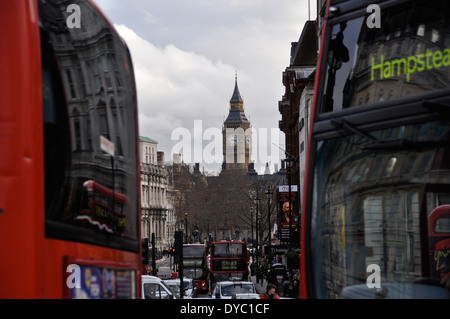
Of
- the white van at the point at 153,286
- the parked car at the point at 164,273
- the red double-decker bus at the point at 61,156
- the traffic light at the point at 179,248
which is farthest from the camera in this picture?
the parked car at the point at 164,273

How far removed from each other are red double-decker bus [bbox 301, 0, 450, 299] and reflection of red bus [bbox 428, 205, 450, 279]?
0.06 ft

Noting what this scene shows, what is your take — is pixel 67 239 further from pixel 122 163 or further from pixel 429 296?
pixel 429 296

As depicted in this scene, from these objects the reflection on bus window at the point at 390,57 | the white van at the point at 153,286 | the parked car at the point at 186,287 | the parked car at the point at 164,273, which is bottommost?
the parked car at the point at 164,273

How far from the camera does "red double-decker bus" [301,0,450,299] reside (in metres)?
5.73

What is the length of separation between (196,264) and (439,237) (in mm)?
55142

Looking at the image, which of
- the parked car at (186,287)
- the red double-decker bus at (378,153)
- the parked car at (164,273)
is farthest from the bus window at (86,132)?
the parked car at (164,273)

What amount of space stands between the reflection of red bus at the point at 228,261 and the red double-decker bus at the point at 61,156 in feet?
161

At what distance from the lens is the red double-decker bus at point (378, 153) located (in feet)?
18.8

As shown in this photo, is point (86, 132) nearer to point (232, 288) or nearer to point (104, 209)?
point (104, 209)

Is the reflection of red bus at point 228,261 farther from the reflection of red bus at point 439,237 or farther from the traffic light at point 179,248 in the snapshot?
the reflection of red bus at point 439,237

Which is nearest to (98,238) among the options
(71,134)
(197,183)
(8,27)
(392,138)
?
(71,134)

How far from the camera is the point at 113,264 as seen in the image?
6.23 metres

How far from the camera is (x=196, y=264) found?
2399 inches

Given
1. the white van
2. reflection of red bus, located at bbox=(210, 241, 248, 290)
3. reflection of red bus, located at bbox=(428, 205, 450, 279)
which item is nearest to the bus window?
reflection of red bus, located at bbox=(428, 205, 450, 279)
